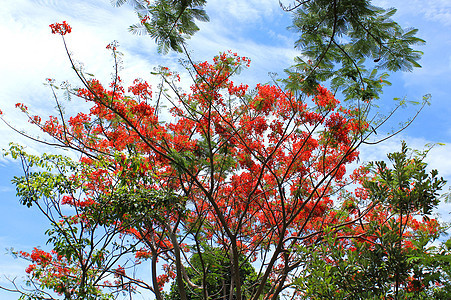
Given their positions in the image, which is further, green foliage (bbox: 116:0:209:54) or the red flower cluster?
the red flower cluster

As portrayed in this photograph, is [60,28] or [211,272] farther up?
[60,28]

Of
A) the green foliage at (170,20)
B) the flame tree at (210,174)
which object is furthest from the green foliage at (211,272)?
the green foliage at (170,20)

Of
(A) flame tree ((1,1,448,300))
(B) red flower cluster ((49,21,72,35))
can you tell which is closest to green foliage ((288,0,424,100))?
(A) flame tree ((1,1,448,300))

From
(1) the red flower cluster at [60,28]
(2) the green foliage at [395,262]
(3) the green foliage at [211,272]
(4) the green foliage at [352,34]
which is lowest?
(2) the green foliage at [395,262]

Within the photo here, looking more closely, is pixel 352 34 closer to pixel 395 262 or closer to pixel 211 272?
pixel 395 262

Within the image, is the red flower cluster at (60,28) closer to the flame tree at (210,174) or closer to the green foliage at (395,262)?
the flame tree at (210,174)

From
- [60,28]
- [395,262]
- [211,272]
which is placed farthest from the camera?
[211,272]

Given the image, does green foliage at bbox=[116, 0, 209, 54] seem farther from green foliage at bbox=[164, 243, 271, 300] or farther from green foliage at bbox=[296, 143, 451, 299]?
green foliage at bbox=[164, 243, 271, 300]

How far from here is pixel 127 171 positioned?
629cm

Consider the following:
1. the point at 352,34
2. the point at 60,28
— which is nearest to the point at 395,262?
the point at 352,34

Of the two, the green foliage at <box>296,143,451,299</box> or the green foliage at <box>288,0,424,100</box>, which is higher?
the green foliage at <box>288,0,424,100</box>

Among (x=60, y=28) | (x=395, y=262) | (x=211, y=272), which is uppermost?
(x=60, y=28)

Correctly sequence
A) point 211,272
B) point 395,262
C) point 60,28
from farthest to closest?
point 211,272 → point 60,28 → point 395,262

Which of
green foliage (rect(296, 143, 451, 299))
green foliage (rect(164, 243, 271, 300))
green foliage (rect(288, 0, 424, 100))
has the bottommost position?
green foliage (rect(296, 143, 451, 299))
